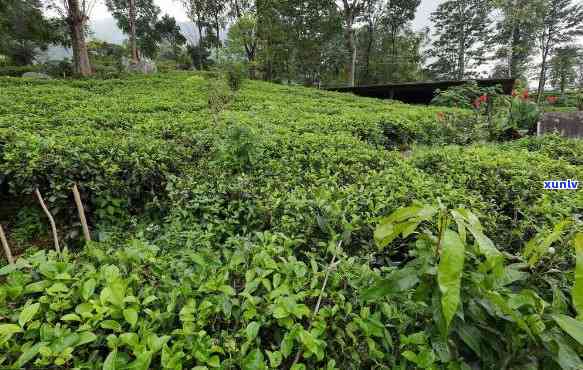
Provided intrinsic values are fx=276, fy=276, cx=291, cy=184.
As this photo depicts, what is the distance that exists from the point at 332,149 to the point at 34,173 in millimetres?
2864

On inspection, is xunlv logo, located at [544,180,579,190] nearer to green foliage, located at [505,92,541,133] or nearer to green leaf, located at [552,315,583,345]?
green leaf, located at [552,315,583,345]

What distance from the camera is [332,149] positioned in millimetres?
3299

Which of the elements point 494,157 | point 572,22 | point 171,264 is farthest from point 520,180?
point 572,22

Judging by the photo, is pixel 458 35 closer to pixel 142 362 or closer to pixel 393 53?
pixel 393 53

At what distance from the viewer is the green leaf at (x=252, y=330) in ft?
3.35

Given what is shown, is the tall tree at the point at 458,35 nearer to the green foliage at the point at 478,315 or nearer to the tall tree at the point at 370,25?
the tall tree at the point at 370,25

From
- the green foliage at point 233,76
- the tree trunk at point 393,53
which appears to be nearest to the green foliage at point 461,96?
the green foliage at point 233,76

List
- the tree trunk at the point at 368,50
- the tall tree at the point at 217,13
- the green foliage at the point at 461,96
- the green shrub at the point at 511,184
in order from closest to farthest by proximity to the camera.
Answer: the green shrub at the point at 511,184, the green foliage at the point at 461,96, the tall tree at the point at 217,13, the tree trunk at the point at 368,50

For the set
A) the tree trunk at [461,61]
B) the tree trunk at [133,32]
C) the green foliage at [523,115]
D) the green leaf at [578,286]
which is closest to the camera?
the green leaf at [578,286]

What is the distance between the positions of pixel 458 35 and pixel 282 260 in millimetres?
37572

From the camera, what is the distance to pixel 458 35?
2988 cm

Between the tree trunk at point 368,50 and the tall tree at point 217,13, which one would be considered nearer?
the tall tree at point 217,13

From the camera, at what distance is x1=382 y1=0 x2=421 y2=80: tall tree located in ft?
84.7

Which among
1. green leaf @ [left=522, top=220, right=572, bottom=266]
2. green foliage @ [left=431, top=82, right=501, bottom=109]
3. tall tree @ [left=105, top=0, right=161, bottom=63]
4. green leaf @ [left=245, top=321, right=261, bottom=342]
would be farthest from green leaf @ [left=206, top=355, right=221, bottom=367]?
tall tree @ [left=105, top=0, right=161, bottom=63]
